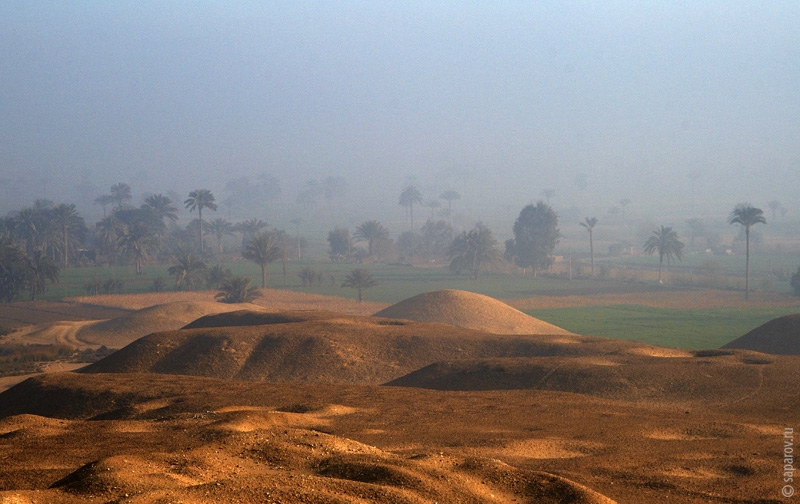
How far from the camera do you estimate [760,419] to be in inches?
600

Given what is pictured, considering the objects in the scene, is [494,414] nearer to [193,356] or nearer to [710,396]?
[710,396]

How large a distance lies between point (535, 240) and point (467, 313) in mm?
74569

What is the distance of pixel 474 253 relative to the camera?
4055 inches

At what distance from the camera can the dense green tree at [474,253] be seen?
339 feet

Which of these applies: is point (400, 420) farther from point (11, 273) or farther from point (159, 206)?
point (159, 206)

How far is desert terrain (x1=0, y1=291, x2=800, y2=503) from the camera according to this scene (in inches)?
325

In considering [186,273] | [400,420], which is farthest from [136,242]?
[400,420]

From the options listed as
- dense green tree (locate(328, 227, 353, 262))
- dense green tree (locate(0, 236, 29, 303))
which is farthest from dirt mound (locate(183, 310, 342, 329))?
dense green tree (locate(328, 227, 353, 262))

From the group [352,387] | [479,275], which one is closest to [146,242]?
[479,275]

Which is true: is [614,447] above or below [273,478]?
below

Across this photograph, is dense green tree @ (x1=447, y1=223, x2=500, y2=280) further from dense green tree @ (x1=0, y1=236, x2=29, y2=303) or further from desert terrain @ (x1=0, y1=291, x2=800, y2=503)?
desert terrain @ (x1=0, y1=291, x2=800, y2=503)

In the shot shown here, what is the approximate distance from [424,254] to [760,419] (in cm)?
12485

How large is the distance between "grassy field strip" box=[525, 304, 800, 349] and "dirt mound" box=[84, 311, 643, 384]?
59.2 ft

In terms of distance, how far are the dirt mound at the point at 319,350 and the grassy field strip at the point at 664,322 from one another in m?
18.1
